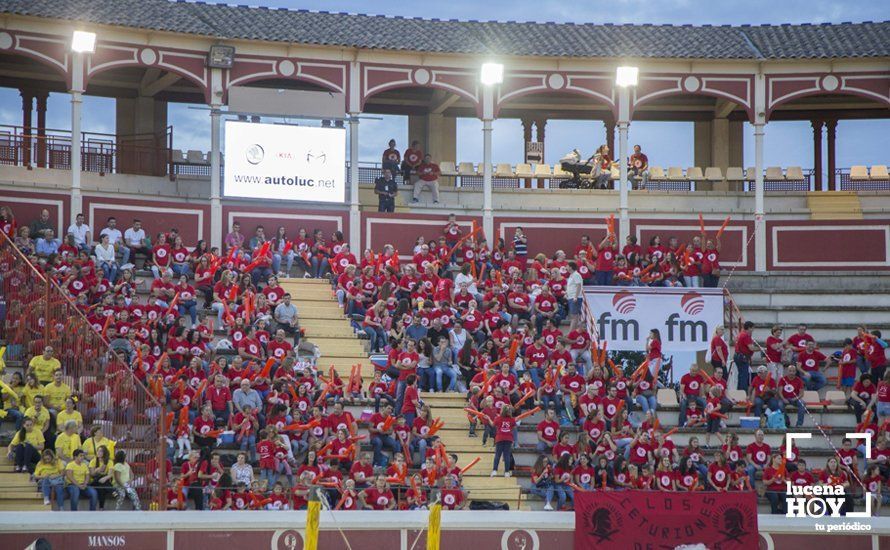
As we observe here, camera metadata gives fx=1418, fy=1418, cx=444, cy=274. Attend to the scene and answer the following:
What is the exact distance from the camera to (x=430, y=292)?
28547mm

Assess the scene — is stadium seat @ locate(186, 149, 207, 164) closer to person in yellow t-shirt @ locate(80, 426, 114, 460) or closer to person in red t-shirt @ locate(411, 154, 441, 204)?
person in red t-shirt @ locate(411, 154, 441, 204)

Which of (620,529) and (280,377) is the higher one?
(280,377)

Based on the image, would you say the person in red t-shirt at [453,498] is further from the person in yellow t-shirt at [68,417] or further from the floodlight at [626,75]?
the floodlight at [626,75]

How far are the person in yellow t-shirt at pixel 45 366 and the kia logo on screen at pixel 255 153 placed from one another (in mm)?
10943

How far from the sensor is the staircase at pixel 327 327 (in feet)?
87.9

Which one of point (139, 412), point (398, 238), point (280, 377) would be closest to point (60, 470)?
point (139, 412)

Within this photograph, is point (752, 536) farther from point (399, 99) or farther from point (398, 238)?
point (399, 99)

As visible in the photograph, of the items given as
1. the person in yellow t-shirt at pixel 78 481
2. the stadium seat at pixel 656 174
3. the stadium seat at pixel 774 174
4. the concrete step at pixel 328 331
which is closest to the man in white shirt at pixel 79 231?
the concrete step at pixel 328 331

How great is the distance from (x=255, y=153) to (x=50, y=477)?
13532 mm

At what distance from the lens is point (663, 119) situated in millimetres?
38438

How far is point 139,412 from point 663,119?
21372 mm

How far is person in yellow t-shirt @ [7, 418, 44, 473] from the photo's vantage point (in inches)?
816

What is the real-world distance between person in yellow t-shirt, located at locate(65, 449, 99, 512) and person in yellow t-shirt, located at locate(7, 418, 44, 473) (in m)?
0.88

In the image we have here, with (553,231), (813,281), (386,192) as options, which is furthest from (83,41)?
(813,281)
